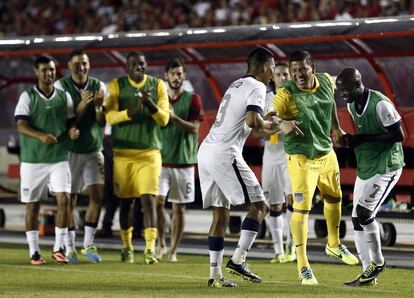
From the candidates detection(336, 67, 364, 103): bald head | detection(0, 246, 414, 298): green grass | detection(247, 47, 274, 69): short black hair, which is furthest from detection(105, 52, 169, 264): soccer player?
detection(336, 67, 364, 103): bald head

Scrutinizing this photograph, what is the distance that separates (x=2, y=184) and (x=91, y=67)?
10.5 ft

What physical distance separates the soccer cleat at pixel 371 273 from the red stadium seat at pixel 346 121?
13.9 ft

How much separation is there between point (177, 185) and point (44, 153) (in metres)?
1.73

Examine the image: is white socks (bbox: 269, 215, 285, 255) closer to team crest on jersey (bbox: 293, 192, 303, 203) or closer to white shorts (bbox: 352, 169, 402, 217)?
team crest on jersey (bbox: 293, 192, 303, 203)

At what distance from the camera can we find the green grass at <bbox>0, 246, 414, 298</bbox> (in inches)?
440

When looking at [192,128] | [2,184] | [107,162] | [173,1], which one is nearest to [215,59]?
[107,162]

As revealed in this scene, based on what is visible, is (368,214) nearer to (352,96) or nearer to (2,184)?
(352,96)

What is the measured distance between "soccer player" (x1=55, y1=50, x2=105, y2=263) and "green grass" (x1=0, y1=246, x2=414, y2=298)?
35 cm

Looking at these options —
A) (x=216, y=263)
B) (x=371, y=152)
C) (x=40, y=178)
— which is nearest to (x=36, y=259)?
(x=40, y=178)

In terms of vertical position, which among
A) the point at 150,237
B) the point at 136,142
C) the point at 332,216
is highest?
the point at 136,142

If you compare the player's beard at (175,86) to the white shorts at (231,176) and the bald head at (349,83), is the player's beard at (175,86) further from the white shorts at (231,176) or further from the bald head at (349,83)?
the bald head at (349,83)

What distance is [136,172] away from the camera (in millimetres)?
14602

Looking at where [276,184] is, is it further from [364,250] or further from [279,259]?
[364,250]

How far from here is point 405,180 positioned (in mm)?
16453
